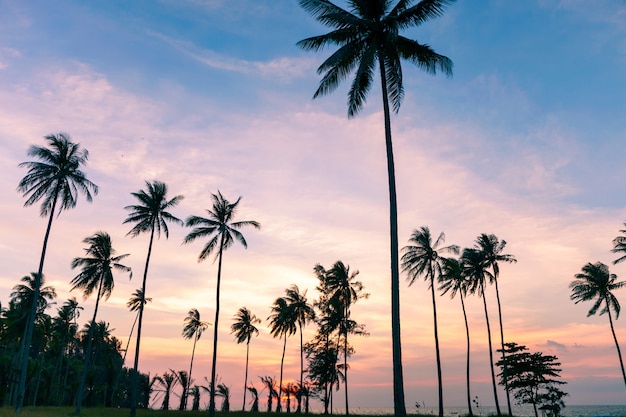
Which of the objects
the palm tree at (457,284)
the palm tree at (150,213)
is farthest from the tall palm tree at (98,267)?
the palm tree at (457,284)

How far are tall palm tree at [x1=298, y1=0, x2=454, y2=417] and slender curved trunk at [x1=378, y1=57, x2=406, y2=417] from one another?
0.15ft

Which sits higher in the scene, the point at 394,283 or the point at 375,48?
the point at 375,48

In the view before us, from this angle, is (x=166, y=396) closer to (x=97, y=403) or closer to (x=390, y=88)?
(x=97, y=403)

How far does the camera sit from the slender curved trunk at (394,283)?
682 inches

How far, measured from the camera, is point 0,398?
5600 centimetres

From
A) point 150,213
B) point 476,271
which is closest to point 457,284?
point 476,271

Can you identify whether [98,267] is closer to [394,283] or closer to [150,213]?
[150,213]

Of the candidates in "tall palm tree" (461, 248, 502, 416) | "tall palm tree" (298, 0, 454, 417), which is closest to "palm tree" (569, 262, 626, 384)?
"tall palm tree" (461, 248, 502, 416)

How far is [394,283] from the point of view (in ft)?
60.8

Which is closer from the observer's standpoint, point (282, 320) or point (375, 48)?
point (375, 48)

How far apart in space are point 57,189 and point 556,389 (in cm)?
6014

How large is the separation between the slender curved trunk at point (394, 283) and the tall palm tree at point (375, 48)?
46 millimetres

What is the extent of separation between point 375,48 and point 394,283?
435 inches

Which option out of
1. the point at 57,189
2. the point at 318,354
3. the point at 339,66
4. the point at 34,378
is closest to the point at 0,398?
the point at 34,378
